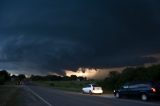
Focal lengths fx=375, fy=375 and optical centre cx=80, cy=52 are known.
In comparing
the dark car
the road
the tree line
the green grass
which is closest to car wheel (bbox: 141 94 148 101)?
the dark car

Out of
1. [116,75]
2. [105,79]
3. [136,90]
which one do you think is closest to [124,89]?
[136,90]

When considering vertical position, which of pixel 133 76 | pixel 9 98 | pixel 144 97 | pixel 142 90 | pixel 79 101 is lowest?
pixel 79 101

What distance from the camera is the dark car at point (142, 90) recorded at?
1407 inches

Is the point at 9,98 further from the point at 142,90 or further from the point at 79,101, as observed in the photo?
the point at 142,90

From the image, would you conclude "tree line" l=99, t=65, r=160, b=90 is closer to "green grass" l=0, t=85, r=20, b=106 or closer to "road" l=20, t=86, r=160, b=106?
"road" l=20, t=86, r=160, b=106

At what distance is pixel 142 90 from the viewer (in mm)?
37000

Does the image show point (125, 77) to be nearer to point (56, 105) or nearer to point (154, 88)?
point (154, 88)

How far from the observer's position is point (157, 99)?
36.4 metres

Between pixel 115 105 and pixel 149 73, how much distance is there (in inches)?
851

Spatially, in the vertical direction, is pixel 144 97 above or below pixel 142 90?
below

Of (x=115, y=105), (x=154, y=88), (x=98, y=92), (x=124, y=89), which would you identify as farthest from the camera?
(x=98, y=92)

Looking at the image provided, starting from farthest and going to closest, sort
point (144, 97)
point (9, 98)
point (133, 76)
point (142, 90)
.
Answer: point (133, 76), point (9, 98), point (142, 90), point (144, 97)

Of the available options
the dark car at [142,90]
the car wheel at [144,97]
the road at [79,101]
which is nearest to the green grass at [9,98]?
the road at [79,101]

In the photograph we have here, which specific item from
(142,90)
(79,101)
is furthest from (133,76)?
(79,101)
